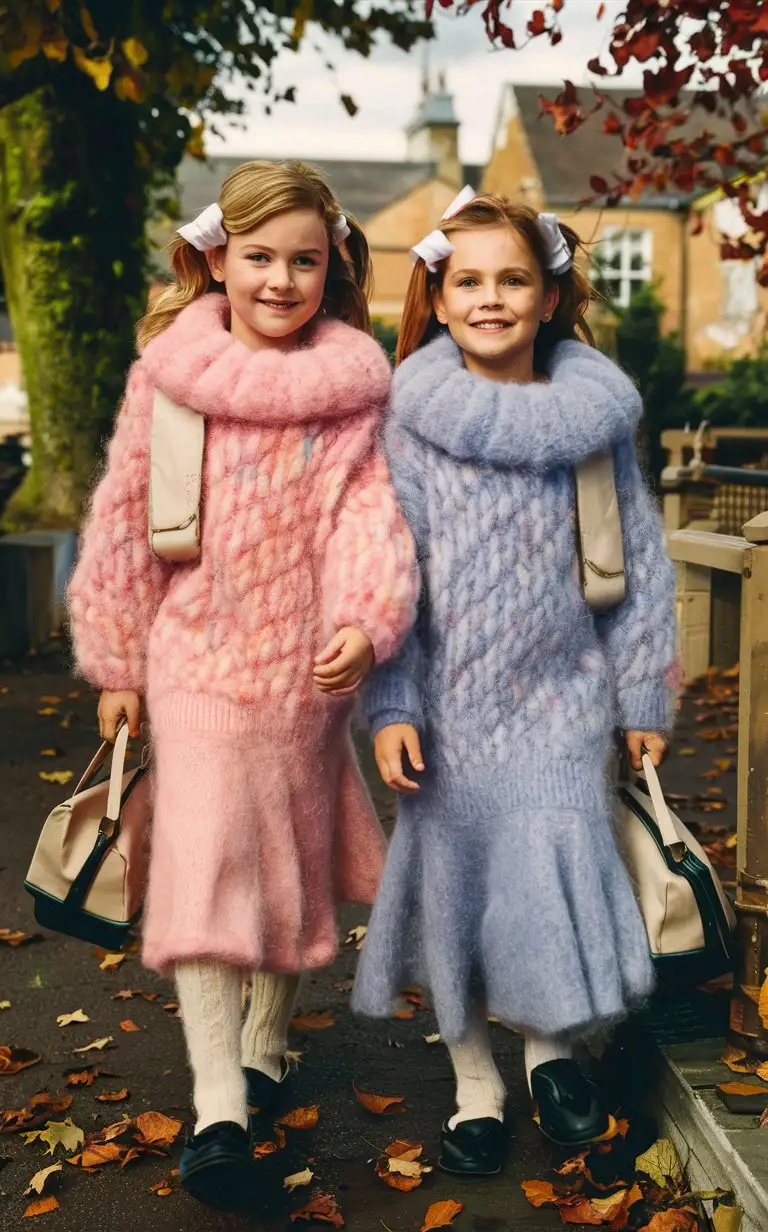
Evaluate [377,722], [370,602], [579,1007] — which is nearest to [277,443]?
[370,602]

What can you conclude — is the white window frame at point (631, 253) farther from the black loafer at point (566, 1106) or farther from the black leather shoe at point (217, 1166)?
the black leather shoe at point (217, 1166)

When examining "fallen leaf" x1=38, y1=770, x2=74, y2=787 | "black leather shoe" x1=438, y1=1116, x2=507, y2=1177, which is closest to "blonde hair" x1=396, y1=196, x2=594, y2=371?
"black leather shoe" x1=438, y1=1116, x2=507, y2=1177

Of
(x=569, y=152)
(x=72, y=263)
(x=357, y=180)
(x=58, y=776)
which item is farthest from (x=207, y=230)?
(x=357, y=180)

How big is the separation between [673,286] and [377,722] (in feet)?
114

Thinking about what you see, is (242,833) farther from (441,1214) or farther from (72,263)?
(72,263)

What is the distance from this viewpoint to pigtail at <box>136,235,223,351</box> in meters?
3.32

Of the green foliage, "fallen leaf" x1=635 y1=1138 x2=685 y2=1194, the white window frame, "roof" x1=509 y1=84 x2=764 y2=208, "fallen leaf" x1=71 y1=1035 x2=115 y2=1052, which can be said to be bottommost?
"fallen leaf" x1=71 y1=1035 x2=115 y2=1052

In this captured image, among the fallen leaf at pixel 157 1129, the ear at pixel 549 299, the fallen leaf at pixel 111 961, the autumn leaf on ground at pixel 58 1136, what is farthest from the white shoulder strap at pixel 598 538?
the fallen leaf at pixel 111 961

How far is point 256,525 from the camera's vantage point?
311cm

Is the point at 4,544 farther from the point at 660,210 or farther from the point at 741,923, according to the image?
the point at 660,210

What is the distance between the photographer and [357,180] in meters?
52.0

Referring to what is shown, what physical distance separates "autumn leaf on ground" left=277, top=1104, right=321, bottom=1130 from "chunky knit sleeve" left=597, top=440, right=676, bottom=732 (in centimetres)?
109

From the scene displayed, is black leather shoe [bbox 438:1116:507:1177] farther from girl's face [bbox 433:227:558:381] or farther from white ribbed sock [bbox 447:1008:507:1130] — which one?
girl's face [bbox 433:227:558:381]

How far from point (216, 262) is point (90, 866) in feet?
4.22
